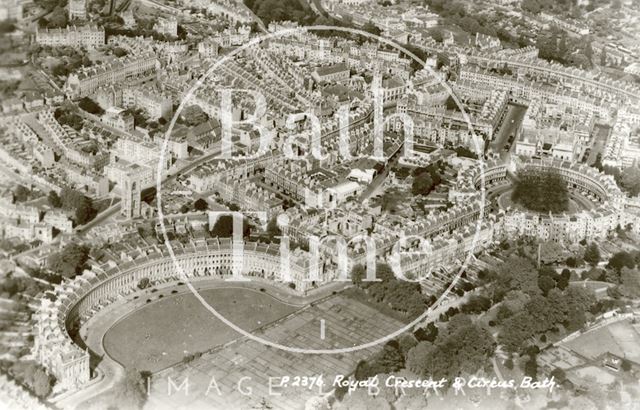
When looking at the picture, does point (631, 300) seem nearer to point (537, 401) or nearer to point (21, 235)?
point (537, 401)

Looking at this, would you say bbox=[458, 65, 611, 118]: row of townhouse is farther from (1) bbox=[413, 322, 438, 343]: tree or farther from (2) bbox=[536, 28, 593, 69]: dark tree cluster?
(1) bbox=[413, 322, 438, 343]: tree

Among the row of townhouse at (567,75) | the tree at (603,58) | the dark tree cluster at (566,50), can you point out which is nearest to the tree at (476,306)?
the row of townhouse at (567,75)

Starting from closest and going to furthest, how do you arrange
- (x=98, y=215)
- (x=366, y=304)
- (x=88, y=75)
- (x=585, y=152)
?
(x=366, y=304) < (x=98, y=215) < (x=585, y=152) < (x=88, y=75)

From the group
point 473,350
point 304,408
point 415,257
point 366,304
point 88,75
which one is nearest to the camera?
point 304,408

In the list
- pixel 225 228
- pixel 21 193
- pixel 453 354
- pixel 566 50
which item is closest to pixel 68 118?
pixel 21 193

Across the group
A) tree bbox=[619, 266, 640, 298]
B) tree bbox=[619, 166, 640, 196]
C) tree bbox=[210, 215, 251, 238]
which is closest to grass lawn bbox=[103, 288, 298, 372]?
tree bbox=[210, 215, 251, 238]

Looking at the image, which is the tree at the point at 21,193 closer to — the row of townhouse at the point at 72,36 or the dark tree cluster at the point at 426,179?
the dark tree cluster at the point at 426,179

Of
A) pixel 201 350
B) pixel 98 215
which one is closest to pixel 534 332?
pixel 201 350

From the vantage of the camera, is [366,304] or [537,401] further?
[366,304]
